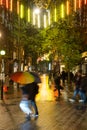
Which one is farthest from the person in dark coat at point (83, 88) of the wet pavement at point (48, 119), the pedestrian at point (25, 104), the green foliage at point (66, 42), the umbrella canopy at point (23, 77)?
the green foliage at point (66, 42)

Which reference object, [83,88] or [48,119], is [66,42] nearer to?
[83,88]

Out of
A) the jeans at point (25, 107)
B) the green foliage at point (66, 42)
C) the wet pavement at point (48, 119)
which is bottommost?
the wet pavement at point (48, 119)

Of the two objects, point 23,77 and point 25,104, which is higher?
point 23,77

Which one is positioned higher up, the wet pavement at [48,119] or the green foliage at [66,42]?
the green foliage at [66,42]

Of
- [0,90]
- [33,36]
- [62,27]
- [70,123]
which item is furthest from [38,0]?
[70,123]

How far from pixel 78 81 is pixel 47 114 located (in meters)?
8.10

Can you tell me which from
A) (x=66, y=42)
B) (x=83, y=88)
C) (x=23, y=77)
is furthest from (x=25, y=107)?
(x=66, y=42)

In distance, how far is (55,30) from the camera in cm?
4247

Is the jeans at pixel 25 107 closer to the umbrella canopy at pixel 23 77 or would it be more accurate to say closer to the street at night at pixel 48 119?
the street at night at pixel 48 119

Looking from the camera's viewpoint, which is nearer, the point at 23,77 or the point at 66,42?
the point at 23,77

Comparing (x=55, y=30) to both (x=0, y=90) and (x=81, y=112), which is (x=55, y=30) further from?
(x=81, y=112)

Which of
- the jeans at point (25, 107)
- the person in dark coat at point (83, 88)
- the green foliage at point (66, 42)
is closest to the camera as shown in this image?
the jeans at point (25, 107)

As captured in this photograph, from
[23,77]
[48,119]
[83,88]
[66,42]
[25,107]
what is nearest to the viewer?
[25,107]

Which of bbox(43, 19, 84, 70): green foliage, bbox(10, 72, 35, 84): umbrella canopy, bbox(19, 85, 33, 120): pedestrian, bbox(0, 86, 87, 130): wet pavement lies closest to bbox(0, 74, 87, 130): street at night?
bbox(0, 86, 87, 130): wet pavement
